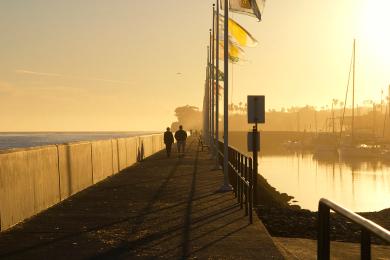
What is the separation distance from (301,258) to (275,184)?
198 ft

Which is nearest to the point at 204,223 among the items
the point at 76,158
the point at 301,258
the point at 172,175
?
the point at 301,258

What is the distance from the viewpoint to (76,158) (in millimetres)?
15820

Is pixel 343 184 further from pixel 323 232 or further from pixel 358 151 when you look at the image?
pixel 323 232

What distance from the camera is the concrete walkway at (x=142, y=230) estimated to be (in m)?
8.31

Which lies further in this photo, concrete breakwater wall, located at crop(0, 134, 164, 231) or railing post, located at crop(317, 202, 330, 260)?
concrete breakwater wall, located at crop(0, 134, 164, 231)

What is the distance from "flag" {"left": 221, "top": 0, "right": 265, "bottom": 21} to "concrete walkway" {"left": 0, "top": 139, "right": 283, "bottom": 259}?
5.45 m

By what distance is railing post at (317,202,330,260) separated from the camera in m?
5.29

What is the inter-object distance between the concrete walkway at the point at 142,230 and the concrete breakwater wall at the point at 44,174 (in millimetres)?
266

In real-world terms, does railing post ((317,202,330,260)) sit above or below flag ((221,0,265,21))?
below

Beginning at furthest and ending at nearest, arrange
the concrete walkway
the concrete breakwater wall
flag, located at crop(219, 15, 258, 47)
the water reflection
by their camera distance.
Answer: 1. the water reflection
2. flag, located at crop(219, 15, 258, 47)
3. the concrete breakwater wall
4. the concrete walkway

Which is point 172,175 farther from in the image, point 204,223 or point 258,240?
point 258,240

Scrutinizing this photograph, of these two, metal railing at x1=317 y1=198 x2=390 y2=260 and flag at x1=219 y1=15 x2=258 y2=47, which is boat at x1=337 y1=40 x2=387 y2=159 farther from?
metal railing at x1=317 y1=198 x2=390 y2=260

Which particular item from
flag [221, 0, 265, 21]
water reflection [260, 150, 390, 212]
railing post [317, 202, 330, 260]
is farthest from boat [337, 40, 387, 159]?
railing post [317, 202, 330, 260]

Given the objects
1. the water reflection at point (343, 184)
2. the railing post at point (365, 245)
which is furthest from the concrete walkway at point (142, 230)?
the water reflection at point (343, 184)
